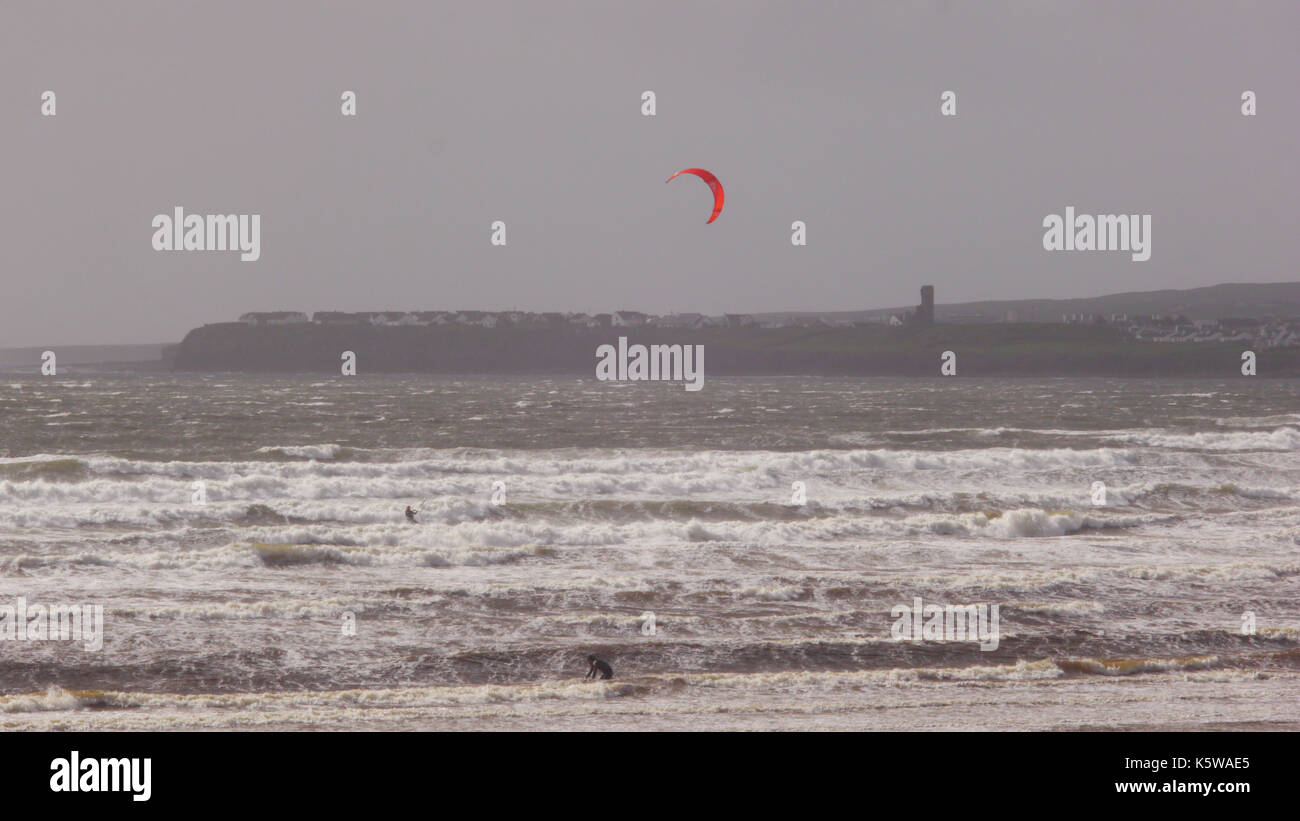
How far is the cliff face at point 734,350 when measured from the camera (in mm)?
135500

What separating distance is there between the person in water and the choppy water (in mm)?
227

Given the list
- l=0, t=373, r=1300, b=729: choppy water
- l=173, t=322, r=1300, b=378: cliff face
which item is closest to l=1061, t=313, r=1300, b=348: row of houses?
l=173, t=322, r=1300, b=378: cliff face

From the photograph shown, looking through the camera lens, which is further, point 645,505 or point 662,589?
point 645,505

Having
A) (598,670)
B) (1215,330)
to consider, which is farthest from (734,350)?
(598,670)

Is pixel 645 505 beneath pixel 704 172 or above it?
beneath

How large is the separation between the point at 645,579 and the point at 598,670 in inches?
206

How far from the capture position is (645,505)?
80.2 ft

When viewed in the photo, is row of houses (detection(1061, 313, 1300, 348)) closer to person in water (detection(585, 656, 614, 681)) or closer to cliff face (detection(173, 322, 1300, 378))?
cliff face (detection(173, 322, 1300, 378))

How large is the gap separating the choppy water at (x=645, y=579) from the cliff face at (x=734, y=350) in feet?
333

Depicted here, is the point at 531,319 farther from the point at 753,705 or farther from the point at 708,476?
the point at 753,705

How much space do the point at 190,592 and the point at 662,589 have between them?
6.78 metres

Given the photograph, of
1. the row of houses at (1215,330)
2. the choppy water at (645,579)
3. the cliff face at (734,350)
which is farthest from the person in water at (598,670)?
the row of houses at (1215,330)

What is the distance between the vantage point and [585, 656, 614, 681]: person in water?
11.4m
